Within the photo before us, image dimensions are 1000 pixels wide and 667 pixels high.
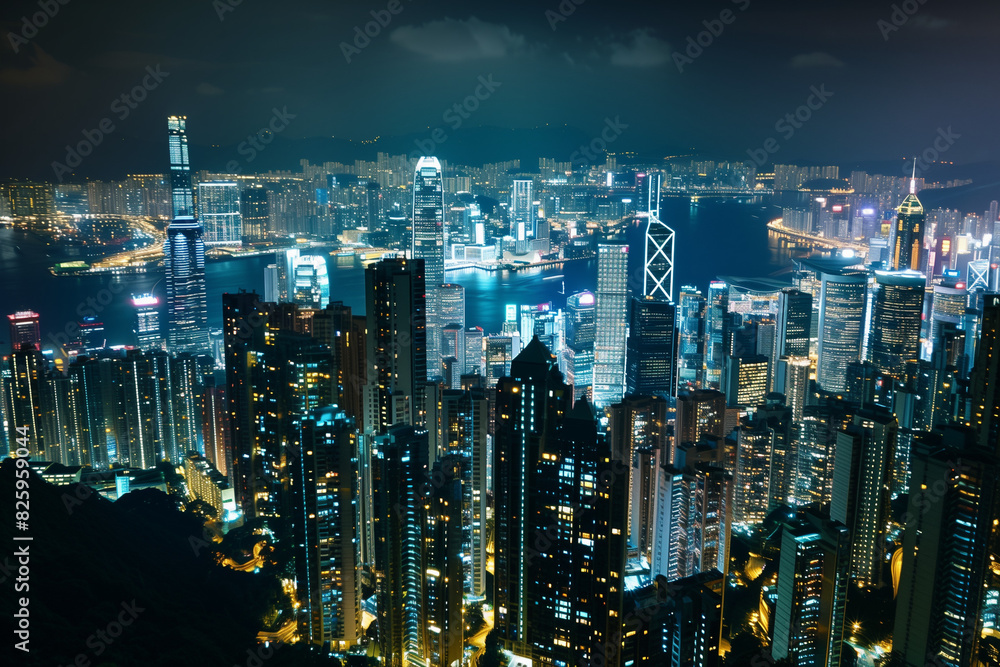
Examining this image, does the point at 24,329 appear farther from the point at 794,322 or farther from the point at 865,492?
the point at 794,322

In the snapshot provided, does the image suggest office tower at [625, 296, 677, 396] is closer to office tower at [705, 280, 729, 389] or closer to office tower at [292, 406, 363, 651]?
office tower at [705, 280, 729, 389]

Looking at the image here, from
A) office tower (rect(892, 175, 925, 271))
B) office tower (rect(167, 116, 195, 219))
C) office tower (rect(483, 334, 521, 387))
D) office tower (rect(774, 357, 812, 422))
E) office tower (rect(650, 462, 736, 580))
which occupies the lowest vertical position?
office tower (rect(650, 462, 736, 580))

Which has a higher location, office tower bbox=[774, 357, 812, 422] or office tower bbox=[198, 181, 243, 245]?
office tower bbox=[198, 181, 243, 245]

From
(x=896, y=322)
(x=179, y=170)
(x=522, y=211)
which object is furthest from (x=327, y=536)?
(x=522, y=211)

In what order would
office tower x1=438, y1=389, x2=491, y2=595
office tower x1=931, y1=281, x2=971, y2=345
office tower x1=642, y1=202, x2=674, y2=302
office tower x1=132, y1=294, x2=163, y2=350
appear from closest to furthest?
office tower x1=438, y1=389, x2=491, y2=595 < office tower x1=132, y1=294, x2=163, y2=350 < office tower x1=931, y1=281, x2=971, y2=345 < office tower x1=642, y1=202, x2=674, y2=302

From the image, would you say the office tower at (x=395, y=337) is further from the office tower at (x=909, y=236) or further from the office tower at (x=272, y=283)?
the office tower at (x=909, y=236)

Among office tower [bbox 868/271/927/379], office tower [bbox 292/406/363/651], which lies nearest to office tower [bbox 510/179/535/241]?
office tower [bbox 868/271/927/379]

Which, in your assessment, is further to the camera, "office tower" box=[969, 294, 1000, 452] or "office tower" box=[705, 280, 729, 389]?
"office tower" box=[705, 280, 729, 389]

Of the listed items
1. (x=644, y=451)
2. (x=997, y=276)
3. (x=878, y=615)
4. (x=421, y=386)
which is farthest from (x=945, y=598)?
(x=997, y=276)
